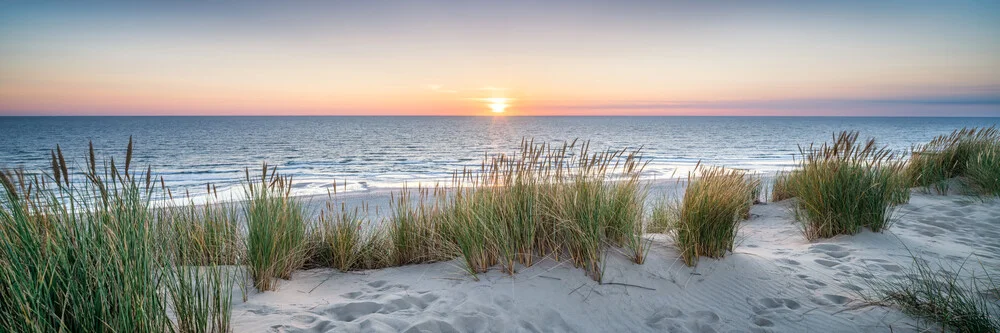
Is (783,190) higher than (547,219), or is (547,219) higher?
(547,219)

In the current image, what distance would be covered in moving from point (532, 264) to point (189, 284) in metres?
2.66

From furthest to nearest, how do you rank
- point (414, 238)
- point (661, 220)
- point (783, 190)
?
point (783, 190) → point (661, 220) → point (414, 238)

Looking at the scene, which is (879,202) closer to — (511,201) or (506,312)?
(511,201)

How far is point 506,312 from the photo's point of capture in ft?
11.0

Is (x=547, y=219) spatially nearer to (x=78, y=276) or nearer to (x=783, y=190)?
(x=78, y=276)

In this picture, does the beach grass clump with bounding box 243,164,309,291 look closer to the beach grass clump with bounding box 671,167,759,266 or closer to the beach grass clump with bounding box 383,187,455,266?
the beach grass clump with bounding box 383,187,455,266

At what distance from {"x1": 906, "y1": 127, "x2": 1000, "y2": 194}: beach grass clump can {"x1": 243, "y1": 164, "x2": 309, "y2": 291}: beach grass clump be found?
1008 cm

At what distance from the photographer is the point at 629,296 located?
3.64m

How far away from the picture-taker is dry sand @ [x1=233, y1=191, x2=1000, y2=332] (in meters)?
3.16

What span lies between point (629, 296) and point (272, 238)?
3092 mm

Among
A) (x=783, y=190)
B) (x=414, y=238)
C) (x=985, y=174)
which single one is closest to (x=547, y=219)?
(x=414, y=238)

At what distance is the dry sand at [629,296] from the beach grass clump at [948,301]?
11cm

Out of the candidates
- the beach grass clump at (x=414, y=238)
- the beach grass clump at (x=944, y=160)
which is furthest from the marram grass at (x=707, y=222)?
the beach grass clump at (x=944, y=160)

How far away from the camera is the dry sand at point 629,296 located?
3156mm
